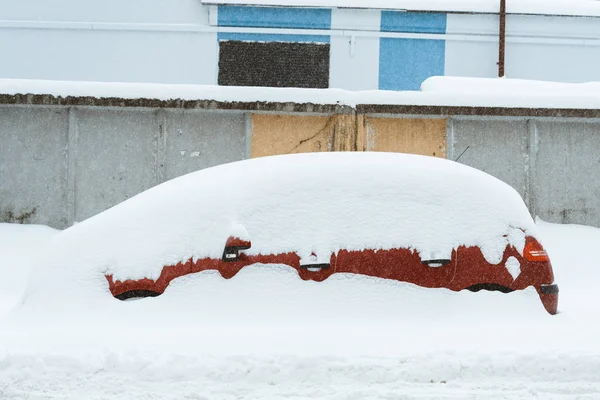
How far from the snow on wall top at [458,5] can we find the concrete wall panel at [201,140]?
466 centimetres

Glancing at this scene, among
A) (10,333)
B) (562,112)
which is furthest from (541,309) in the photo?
(562,112)

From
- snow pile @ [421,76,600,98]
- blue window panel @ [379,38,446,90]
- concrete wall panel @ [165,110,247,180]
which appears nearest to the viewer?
concrete wall panel @ [165,110,247,180]

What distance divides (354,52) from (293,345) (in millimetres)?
10234

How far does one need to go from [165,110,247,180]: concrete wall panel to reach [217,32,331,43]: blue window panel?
444 centimetres

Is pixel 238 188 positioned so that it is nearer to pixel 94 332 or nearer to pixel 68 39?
pixel 94 332

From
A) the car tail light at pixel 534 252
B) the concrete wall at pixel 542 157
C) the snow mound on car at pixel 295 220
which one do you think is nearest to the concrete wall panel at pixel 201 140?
the concrete wall at pixel 542 157

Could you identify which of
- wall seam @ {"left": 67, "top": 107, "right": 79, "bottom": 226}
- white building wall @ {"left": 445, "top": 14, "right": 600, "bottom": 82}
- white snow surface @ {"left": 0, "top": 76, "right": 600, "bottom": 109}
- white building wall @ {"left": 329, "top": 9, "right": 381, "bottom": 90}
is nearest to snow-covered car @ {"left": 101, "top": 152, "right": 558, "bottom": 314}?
white snow surface @ {"left": 0, "top": 76, "right": 600, "bottom": 109}

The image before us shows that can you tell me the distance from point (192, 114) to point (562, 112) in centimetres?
519

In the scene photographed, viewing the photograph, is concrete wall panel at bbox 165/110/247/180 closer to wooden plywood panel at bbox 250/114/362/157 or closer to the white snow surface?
wooden plywood panel at bbox 250/114/362/157

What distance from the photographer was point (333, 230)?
144 inches

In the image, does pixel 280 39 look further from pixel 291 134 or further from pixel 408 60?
pixel 291 134

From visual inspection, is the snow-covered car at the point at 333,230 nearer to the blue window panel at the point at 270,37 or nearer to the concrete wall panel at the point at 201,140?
the concrete wall panel at the point at 201,140

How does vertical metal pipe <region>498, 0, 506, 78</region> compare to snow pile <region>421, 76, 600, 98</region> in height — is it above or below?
above

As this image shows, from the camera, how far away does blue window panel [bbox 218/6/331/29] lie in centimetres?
1273
